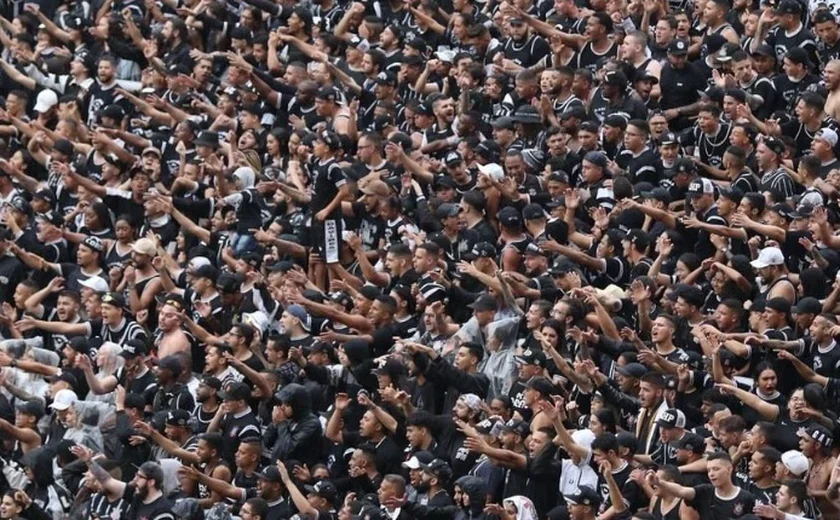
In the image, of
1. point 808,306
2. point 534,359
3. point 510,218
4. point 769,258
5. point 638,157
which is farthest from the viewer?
point 638,157

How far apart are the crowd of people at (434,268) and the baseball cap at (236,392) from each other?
158mm

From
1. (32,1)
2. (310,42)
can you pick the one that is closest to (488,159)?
(310,42)

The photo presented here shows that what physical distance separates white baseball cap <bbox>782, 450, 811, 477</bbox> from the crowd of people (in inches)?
1.3

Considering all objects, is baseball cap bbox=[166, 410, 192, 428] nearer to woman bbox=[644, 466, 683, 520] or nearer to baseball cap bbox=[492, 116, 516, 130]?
woman bbox=[644, 466, 683, 520]

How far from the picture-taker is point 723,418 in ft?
52.9

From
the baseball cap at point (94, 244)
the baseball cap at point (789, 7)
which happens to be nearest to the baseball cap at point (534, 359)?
the baseball cap at point (789, 7)

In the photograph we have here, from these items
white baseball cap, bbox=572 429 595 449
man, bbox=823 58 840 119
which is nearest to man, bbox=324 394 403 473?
white baseball cap, bbox=572 429 595 449

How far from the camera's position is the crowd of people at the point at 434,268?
1659cm

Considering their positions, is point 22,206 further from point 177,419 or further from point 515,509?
point 515,509

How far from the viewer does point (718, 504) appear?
1539cm

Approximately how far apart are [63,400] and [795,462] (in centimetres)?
613

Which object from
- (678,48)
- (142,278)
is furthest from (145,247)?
(678,48)

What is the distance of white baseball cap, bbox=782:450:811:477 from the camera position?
15531 mm

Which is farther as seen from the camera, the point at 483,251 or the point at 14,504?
the point at 483,251
